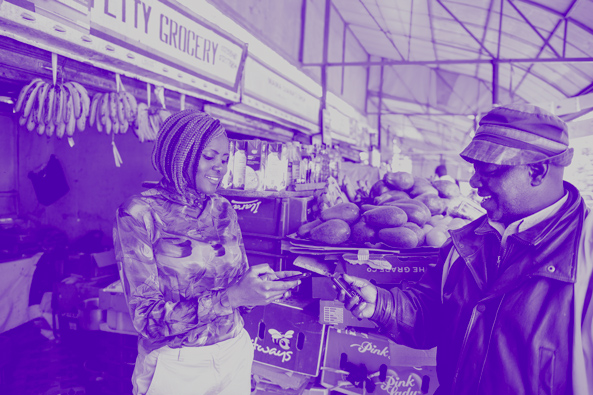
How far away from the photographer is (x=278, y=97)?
5.76 meters

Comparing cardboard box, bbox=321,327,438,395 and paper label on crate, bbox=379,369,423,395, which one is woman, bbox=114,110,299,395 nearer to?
cardboard box, bbox=321,327,438,395

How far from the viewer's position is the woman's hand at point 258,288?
4.46 feet

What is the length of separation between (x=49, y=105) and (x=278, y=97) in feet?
12.0

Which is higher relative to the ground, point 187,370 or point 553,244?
point 553,244

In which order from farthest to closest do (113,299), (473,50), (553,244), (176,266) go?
(473,50)
(113,299)
(176,266)
(553,244)

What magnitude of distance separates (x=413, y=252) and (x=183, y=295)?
1.42 meters

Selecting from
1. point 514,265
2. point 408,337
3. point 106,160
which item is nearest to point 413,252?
point 408,337

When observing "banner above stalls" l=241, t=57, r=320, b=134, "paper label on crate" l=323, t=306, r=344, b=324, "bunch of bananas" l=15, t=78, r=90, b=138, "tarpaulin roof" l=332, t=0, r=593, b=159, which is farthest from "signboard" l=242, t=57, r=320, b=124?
"paper label on crate" l=323, t=306, r=344, b=324

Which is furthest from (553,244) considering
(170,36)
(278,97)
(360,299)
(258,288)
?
(278,97)

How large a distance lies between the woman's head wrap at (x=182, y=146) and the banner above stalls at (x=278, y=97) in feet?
10.1

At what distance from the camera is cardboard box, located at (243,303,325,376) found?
7.70 ft

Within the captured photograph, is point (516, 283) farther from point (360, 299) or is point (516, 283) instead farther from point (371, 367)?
point (371, 367)

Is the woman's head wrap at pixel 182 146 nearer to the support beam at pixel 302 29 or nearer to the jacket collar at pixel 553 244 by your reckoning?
the jacket collar at pixel 553 244

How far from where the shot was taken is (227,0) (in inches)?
199
